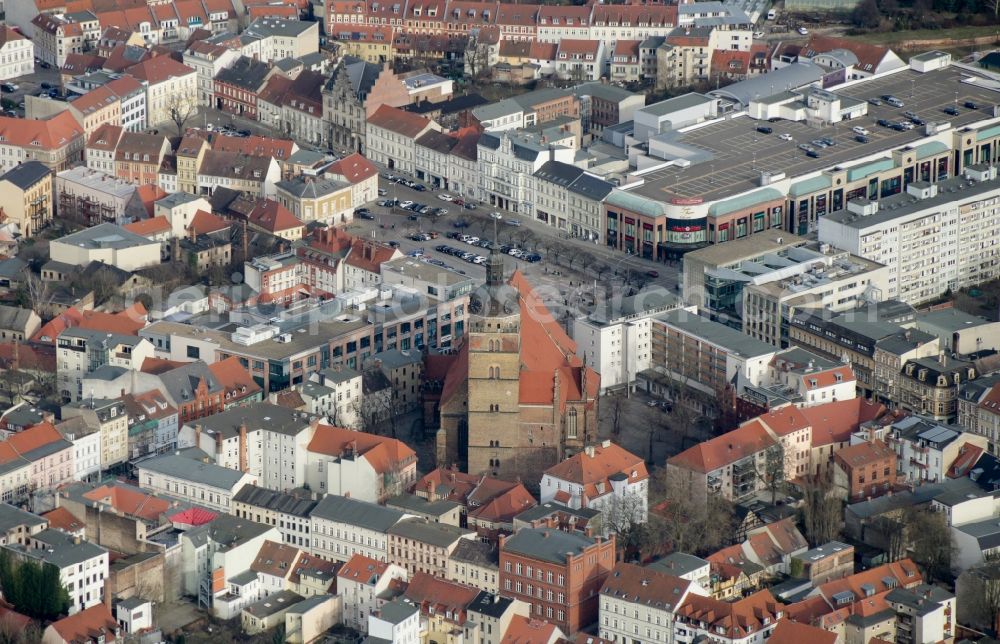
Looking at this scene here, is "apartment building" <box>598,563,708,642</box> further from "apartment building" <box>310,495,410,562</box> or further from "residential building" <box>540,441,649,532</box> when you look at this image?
"apartment building" <box>310,495,410,562</box>

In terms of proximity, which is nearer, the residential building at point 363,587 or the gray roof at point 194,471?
the residential building at point 363,587

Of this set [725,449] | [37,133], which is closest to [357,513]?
[725,449]

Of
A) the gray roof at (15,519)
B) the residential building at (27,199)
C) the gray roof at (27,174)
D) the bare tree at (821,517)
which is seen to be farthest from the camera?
the gray roof at (27,174)

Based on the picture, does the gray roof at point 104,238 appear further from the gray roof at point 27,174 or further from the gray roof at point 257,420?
the gray roof at point 257,420

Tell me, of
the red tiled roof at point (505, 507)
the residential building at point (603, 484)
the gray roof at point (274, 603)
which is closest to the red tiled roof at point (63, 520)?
the gray roof at point (274, 603)

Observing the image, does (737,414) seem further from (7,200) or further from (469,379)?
(7,200)

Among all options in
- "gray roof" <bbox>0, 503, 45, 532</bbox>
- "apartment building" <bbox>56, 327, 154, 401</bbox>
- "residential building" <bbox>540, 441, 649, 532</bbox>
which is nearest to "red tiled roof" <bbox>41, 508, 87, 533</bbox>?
"gray roof" <bbox>0, 503, 45, 532</bbox>
